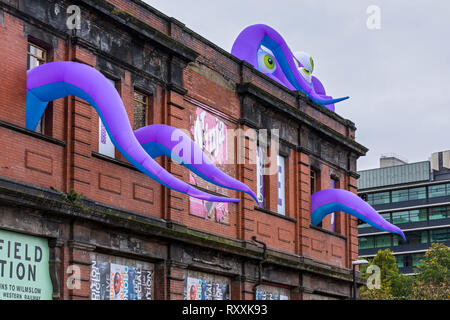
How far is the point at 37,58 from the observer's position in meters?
21.0

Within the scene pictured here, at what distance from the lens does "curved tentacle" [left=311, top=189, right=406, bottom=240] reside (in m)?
32.4

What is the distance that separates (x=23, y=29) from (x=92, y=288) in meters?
6.72

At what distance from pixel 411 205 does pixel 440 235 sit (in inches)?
215

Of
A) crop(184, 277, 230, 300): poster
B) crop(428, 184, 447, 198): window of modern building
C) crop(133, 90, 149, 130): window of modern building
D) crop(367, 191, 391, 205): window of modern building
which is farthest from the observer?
crop(367, 191, 391, 205): window of modern building

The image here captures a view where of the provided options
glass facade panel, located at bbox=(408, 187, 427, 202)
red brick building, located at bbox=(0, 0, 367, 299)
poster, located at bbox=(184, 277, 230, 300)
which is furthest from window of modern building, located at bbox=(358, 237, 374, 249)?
poster, located at bbox=(184, 277, 230, 300)

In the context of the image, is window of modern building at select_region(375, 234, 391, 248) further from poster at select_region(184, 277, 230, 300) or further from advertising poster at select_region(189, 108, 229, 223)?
poster at select_region(184, 277, 230, 300)

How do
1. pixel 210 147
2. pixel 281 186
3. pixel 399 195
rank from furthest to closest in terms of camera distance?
pixel 399 195 → pixel 281 186 → pixel 210 147

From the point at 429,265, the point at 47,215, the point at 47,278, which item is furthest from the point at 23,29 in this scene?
the point at 429,265

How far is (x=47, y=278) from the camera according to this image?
66.1ft

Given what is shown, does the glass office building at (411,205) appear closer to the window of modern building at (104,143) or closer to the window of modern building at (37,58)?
the window of modern building at (104,143)

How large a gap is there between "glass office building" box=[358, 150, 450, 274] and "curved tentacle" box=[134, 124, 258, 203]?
7901cm

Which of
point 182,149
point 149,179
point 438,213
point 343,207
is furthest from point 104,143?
point 438,213

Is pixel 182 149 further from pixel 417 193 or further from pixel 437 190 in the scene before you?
pixel 417 193

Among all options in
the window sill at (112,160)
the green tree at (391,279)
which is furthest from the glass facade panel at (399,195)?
the window sill at (112,160)
